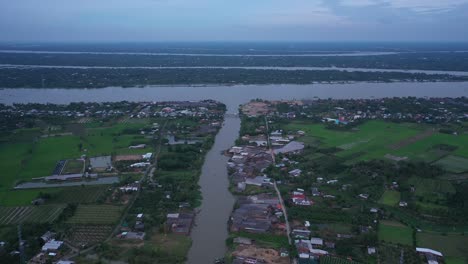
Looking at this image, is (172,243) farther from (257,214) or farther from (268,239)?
(257,214)

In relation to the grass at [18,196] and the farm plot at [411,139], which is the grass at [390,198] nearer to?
the farm plot at [411,139]

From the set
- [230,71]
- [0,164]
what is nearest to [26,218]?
[0,164]

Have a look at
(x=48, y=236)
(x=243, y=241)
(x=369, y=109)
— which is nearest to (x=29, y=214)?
(x=48, y=236)

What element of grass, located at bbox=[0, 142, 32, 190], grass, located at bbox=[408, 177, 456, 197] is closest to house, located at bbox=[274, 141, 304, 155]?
grass, located at bbox=[408, 177, 456, 197]

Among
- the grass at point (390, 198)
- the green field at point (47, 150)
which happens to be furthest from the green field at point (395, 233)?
the green field at point (47, 150)

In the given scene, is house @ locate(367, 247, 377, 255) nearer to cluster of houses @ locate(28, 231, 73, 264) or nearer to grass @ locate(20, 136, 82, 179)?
cluster of houses @ locate(28, 231, 73, 264)
